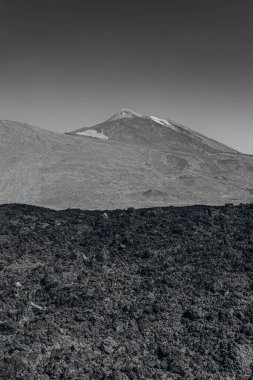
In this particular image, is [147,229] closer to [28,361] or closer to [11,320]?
[11,320]

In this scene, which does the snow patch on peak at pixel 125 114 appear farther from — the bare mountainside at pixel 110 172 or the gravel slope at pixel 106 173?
the gravel slope at pixel 106 173

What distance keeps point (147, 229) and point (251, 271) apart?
8.63 ft

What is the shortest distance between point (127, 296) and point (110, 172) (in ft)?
67.6

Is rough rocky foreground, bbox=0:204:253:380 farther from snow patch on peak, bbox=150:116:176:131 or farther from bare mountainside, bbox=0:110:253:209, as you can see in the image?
snow patch on peak, bbox=150:116:176:131

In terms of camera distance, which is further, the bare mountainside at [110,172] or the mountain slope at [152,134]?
the mountain slope at [152,134]

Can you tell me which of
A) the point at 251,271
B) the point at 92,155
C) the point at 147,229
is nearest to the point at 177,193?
the point at 92,155

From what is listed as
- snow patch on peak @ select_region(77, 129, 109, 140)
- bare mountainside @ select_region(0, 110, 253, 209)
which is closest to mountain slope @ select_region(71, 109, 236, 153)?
snow patch on peak @ select_region(77, 129, 109, 140)

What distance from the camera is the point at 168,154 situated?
114 ft

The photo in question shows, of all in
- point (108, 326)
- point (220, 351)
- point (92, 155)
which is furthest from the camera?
point (92, 155)

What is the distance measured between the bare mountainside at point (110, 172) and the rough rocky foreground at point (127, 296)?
1083 centimetres

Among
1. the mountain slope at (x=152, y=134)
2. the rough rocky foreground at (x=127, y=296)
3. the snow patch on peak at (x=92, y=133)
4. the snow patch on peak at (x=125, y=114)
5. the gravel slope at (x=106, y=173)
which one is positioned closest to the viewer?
the rough rocky foreground at (x=127, y=296)

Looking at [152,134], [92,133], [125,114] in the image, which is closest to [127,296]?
[152,134]

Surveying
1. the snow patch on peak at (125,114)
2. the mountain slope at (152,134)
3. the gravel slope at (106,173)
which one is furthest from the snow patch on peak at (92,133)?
the gravel slope at (106,173)

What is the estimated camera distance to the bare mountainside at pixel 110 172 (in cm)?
2384
